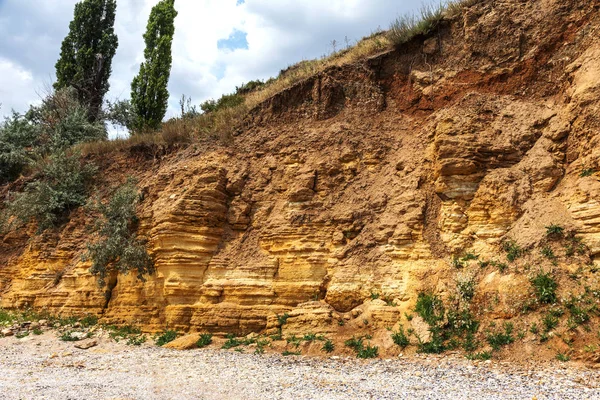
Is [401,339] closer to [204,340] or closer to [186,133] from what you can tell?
[204,340]

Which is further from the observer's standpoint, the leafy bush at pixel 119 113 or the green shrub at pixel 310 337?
the leafy bush at pixel 119 113

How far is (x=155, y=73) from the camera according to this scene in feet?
64.1

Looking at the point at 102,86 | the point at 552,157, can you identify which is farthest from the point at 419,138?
the point at 102,86

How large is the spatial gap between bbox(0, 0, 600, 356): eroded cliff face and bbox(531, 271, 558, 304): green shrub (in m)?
0.17

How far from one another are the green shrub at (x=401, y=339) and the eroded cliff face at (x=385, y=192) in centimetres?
40

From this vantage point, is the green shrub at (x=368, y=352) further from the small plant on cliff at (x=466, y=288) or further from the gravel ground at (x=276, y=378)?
the small plant on cliff at (x=466, y=288)

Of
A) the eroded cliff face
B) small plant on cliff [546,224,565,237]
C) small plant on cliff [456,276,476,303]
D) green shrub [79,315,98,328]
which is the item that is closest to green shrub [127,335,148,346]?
the eroded cliff face

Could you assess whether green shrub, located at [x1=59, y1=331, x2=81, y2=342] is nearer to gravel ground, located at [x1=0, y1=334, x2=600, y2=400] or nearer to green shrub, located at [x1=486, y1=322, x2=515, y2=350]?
gravel ground, located at [x1=0, y1=334, x2=600, y2=400]

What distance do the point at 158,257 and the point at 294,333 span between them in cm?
395

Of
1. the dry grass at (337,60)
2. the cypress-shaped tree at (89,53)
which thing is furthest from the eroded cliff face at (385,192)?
the cypress-shaped tree at (89,53)

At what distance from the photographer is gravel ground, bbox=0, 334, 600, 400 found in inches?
242

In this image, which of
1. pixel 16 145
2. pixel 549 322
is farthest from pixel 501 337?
pixel 16 145

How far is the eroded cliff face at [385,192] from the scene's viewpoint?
30.0 ft

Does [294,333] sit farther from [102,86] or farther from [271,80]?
[102,86]
